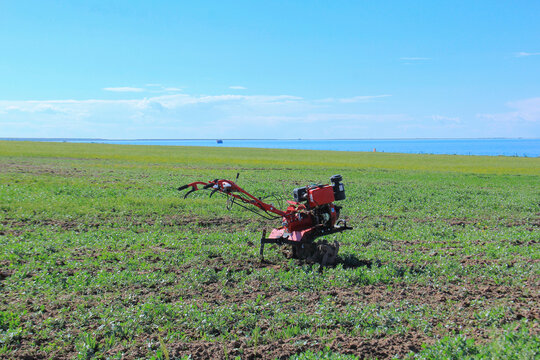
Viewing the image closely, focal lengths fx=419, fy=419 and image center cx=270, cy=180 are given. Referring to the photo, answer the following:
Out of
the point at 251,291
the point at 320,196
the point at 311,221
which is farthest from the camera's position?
the point at 311,221

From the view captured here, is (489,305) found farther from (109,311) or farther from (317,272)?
(109,311)

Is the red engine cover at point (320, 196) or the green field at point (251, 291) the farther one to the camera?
the red engine cover at point (320, 196)

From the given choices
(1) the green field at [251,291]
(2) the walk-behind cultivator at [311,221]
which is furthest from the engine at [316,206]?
(1) the green field at [251,291]

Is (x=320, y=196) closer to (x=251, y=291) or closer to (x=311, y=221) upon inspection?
(x=311, y=221)

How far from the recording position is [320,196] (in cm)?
1041

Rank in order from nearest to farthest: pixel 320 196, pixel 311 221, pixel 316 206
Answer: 1. pixel 320 196
2. pixel 316 206
3. pixel 311 221

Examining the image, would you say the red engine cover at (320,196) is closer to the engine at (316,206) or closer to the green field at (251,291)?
the engine at (316,206)

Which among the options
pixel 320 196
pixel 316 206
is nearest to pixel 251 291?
pixel 316 206

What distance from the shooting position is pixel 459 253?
11.7 meters

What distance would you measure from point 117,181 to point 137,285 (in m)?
21.2

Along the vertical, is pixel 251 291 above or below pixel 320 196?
below

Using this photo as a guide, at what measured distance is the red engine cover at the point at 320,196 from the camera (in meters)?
10.4

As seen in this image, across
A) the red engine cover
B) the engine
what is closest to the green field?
the engine

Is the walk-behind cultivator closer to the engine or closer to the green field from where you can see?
the engine
